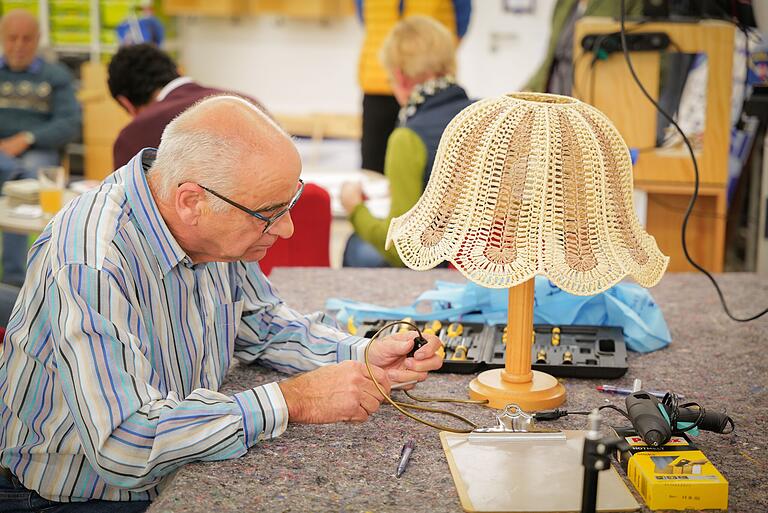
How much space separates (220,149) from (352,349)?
0.48 meters

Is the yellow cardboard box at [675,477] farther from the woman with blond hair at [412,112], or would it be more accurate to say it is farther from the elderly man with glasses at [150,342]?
the woman with blond hair at [412,112]

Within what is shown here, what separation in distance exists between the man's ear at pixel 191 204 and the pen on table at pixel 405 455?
48 centimetres

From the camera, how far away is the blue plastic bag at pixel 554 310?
1925 mm

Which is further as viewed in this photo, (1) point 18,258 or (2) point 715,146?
(1) point 18,258

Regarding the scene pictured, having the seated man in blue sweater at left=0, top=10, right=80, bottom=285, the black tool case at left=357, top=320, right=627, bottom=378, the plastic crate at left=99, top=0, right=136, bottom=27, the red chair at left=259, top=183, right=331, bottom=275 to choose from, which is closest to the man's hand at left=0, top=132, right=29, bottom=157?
the seated man in blue sweater at left=0, top=10, right=80, bottom=285

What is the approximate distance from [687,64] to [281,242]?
5.27 feet

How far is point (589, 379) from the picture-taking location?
175cm

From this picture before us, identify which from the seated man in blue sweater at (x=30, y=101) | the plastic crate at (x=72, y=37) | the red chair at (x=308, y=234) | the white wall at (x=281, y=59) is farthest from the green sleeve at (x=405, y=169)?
the white wall at (x=281, y=59)

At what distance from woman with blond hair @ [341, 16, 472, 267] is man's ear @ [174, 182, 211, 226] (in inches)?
46.0

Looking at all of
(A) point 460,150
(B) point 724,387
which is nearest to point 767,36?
(B) point 724,387

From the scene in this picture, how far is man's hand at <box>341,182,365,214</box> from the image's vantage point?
3.23 m

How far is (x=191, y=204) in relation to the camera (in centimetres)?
154

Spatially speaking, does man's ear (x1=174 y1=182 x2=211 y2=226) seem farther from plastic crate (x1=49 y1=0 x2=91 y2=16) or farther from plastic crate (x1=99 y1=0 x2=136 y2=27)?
plastic crate (x1=49 y1=0 x2=91 y2=16)

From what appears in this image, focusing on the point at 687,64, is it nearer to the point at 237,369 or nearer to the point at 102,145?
the point at 237,369
